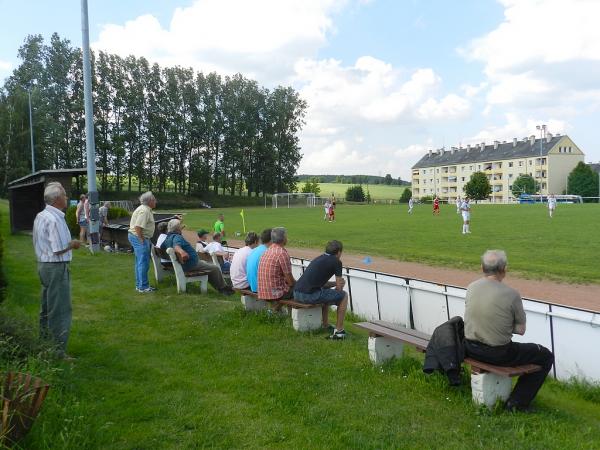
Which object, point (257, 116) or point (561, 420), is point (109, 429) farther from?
point (257, 116)

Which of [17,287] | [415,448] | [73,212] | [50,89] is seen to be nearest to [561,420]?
[415,448]

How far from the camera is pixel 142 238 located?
31.4 feet

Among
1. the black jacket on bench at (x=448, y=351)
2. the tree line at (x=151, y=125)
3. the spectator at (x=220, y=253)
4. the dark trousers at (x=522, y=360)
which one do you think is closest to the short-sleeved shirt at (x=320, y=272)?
the black jacket on bench at (x=448, y=351)

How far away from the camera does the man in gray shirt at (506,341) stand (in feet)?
14.7

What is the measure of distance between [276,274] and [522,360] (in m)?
3.62

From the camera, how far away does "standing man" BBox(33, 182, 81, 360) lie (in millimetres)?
5531

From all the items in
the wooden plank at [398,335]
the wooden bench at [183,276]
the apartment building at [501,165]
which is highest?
the apartment building at [501,165]

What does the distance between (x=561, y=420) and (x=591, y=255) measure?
12749mm

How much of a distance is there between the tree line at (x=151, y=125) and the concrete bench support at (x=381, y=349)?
51837 millimetres

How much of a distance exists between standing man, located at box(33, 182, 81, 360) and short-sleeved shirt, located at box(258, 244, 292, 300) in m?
2.59

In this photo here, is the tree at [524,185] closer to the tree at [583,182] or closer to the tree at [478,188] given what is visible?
the tree at [478,188]

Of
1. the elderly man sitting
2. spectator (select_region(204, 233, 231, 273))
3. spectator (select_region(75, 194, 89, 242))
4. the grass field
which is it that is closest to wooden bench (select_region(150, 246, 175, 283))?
the elderly man sitting

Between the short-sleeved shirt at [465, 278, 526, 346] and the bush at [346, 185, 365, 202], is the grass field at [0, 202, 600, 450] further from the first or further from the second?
the bush at [346, 185, 365, 202]

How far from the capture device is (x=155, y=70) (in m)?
70.6
